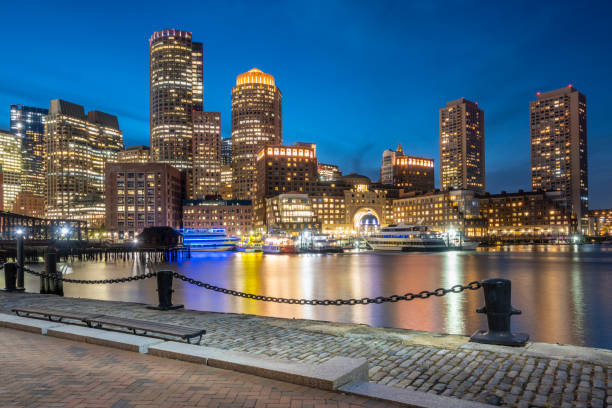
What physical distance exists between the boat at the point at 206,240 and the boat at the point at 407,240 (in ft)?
158

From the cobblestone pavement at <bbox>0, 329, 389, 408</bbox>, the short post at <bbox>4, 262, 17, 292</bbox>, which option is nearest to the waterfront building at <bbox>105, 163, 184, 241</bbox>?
the short post at <bbox>4, 262, 17, 292</bbox>

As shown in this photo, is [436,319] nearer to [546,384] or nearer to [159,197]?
[546,384]

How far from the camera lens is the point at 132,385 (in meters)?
6.86

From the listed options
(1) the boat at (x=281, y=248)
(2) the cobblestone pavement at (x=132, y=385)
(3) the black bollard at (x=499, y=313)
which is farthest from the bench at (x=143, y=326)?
(1) the boat at (x=281, y=248)

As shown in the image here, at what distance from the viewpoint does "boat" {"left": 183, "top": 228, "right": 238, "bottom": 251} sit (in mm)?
141000

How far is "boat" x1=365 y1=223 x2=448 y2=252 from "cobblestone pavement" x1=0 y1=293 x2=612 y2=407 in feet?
378

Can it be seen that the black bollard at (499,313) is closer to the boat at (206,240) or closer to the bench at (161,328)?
the bench at (161,328)

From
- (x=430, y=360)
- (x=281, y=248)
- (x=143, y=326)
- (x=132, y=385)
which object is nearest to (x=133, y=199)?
(x=281, y=248)

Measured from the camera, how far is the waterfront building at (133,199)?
194 m

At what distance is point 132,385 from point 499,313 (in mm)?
7091

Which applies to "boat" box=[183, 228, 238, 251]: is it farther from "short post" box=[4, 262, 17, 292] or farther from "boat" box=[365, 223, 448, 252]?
"short post" box=[4, 262, 17, 292]

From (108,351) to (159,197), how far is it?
19792 cm

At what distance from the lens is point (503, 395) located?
6.57 meters

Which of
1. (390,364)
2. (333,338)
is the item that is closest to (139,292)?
(333,338)
